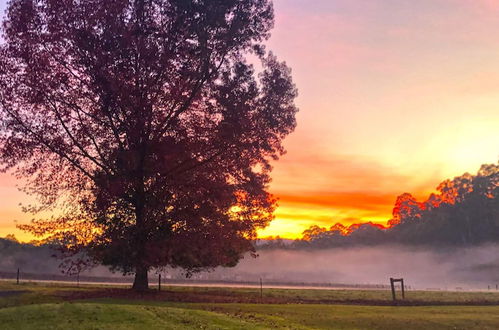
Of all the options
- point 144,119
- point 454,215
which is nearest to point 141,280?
point 144,119

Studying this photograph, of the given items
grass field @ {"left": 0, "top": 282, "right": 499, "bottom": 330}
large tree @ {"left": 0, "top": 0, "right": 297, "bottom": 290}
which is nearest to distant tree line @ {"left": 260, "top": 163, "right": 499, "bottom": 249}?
grass field @ {"left": 0, "top": 282, "right": 499, "bottom": 330}

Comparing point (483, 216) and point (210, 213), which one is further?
point (483, 216)

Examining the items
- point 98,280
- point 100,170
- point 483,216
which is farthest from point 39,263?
point 483,216

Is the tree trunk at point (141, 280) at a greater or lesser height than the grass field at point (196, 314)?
greater

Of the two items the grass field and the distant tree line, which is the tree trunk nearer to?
the grass field

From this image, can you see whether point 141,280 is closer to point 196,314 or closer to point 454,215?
point 196,314

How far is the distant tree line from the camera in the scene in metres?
115

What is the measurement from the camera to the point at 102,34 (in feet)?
102

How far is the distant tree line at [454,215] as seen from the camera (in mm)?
114812

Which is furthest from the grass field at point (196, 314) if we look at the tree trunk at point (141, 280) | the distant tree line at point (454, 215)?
the distant tree line at point (454, 215)

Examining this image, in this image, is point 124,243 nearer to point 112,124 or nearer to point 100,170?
point 100,170

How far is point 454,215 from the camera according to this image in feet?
398

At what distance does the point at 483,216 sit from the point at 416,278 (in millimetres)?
30061

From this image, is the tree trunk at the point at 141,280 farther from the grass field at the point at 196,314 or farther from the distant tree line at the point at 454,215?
the distant tree line at the point at 454,215
